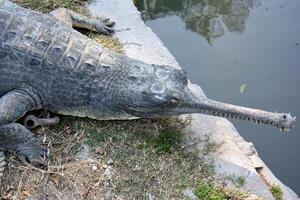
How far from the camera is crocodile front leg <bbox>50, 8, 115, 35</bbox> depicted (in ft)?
17.3

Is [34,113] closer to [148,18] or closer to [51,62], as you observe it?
[51,62]

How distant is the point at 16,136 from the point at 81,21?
1633 mm

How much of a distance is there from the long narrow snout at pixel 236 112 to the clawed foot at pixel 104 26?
4.91 ft

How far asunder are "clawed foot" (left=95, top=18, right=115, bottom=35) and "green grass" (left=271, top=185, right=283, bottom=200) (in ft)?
7.48

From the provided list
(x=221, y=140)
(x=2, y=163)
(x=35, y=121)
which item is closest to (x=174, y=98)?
(x=221, y=140)

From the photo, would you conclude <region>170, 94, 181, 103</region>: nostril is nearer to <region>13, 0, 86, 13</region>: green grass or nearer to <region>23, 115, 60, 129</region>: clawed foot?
<region>23, 115, 60, 129</region>: clawed foot

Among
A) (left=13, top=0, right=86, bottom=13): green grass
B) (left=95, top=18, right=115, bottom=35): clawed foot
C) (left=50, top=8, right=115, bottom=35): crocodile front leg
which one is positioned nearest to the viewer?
(left=50, top=8, right=115, bottom=35): crocodile front leg

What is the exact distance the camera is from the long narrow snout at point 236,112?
422 cm

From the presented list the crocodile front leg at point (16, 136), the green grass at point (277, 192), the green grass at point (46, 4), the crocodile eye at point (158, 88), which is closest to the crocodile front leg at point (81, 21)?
the green grass at point (46, 4)

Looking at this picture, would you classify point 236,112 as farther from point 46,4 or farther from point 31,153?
point 46,4

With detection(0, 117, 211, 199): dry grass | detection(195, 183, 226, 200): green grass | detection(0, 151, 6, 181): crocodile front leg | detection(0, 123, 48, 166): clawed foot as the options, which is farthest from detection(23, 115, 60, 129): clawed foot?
detection(195, 183, 226, 200): green grass

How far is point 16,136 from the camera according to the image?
4.20 meters

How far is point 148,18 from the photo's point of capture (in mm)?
7145

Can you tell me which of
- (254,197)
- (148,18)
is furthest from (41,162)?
(148,18)
